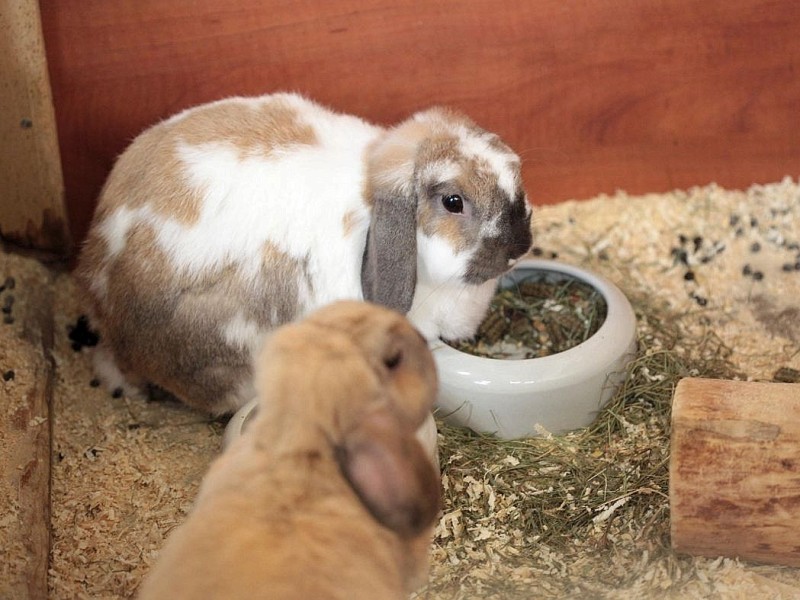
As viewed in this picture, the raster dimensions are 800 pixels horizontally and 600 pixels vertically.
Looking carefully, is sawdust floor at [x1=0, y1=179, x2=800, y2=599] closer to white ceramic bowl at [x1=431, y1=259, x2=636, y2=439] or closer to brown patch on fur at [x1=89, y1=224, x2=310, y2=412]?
brown patch on fur at [x1=89, y1=224, x2=310, y2=412]

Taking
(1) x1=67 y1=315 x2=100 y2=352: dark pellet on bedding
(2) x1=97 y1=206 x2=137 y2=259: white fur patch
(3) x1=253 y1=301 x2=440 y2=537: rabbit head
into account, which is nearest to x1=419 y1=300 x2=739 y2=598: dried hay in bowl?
(3) x1=253 y1=301 x2=440 y2=537: rabbit head

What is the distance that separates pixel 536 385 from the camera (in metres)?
3.54

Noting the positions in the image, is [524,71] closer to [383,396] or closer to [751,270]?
[751,270]

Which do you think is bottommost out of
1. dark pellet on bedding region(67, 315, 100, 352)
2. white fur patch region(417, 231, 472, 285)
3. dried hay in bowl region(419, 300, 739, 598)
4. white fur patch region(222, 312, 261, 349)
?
dried hay in bowl region(419, 300, 739, 598)

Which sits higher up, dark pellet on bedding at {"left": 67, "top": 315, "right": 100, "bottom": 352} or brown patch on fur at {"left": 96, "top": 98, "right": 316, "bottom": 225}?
brown patch on fur at {"left": 96, "top": 98, "right": 316, "bottom": 225}

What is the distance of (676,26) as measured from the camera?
4.34 m

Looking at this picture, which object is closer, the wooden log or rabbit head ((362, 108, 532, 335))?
the wooden log

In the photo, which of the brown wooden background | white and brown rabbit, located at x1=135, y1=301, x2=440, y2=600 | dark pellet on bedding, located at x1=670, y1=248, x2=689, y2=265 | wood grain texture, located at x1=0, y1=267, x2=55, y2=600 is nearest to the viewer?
white and brown rabbit, located at x1=135, y1=301, x2=440, y2=600

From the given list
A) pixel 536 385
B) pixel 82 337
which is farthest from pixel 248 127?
pixel 536 385

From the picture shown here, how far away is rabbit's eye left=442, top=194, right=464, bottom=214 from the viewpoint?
3389mm

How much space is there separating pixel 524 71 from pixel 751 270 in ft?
4.24

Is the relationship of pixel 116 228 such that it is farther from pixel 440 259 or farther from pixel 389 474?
pixel 389 474

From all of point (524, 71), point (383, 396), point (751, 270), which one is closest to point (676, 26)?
point (524, 71)

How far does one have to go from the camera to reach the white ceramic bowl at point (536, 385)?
11.7 feet
